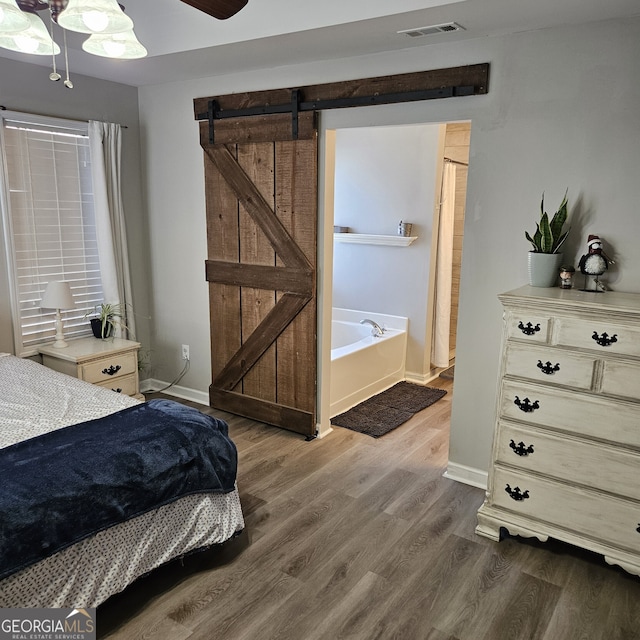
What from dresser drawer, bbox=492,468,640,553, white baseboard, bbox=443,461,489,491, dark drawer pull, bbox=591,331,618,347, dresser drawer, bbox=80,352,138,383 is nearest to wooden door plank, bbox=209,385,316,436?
dresser drawer, bbox=80,352,138,383

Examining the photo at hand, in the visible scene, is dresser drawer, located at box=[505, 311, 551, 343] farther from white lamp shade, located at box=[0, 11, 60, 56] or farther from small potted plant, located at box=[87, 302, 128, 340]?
small potted plant, located at box=[87, 302, 128, 340]

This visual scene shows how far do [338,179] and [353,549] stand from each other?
11.6ft

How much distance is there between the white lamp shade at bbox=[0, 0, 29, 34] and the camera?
1.53 meters

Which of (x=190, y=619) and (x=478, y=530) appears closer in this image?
(x=190, y=619)

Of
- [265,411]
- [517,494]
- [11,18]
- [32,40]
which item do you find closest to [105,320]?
[265,411]

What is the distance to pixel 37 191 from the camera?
11.7ft

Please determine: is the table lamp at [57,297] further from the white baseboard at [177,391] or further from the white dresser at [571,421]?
the white dresser at [571,421]

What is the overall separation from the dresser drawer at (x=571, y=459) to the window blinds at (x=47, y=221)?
2978 mm

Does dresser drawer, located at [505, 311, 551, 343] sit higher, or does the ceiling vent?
the ceiling vent

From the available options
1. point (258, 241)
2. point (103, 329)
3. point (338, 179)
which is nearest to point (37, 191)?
point (103, 329)

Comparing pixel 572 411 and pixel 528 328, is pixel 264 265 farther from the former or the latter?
pixel 572 411

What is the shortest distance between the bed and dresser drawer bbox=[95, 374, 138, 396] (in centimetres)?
98

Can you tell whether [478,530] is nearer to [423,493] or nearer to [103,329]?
[423,493]

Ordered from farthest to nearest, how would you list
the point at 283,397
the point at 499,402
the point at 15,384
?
the point at 283,397, the point at 15,384, the point at 499,402
